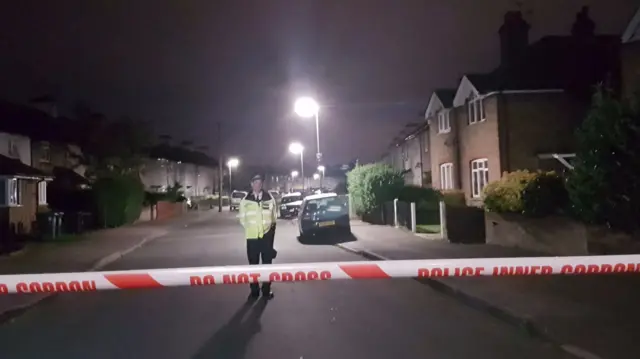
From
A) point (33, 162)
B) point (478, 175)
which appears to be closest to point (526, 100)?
point (478, 175)

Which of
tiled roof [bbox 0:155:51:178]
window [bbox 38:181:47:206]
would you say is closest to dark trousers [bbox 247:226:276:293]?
tiled roof [bbox 0:155:51:178]

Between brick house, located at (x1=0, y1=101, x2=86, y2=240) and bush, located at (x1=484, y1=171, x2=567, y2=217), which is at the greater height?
brick house, located at (x1=0, y1=101, x2=86, y2=240)

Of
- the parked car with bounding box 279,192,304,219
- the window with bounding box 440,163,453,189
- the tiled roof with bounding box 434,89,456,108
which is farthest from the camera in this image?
the parked car with bounding box 279,192,304,219

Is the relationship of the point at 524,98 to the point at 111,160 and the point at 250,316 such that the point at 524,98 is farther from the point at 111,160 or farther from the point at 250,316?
the point at 111,160

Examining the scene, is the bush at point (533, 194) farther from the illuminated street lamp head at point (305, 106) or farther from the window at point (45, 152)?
the window at point (45, 152)

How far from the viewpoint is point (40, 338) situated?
316 inches

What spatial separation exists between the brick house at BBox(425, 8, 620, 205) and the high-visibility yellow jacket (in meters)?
15.3

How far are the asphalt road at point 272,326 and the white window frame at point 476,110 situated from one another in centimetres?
1635

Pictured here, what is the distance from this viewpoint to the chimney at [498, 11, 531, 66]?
28.7m

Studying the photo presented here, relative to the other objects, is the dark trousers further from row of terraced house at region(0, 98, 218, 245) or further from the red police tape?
row of terraced house at region(0, 98, 218, 245)

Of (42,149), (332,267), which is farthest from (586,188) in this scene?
(42,149)

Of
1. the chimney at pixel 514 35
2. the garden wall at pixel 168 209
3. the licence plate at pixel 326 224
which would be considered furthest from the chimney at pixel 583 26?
the garden wall at pixel 168 209

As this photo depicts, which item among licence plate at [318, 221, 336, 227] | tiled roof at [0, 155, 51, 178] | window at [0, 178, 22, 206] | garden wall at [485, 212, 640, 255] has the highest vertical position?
tiled roof at [0, 155, 51, 178]

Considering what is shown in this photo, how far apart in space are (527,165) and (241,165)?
41.5m
